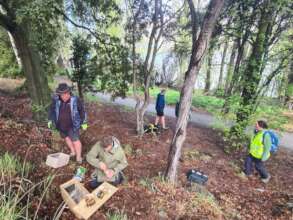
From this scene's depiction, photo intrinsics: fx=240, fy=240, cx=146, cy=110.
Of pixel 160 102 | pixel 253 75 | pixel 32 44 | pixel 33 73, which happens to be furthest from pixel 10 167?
pixel 253 75

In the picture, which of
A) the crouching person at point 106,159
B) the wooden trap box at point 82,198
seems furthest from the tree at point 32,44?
the wooden trap box at point 82,198

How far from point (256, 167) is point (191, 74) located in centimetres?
357

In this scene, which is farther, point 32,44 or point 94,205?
point 32,44

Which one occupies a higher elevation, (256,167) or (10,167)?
(10,167)

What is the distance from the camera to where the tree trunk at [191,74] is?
4.23 metres

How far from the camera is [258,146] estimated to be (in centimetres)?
614

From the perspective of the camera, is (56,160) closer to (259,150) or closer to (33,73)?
(33,73)

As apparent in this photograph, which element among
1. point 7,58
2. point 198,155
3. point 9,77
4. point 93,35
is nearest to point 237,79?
point 198,155

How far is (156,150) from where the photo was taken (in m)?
7.25

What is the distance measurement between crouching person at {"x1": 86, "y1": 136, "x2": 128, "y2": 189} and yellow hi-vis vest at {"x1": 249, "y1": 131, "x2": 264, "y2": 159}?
371 cm

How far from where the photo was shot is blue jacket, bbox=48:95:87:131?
5030 mm

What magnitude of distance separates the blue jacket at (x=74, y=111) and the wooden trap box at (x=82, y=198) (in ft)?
5.28

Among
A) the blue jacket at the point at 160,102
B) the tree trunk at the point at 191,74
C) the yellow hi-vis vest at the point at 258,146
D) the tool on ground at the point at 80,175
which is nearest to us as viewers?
the tree trunk at the point at 191,74

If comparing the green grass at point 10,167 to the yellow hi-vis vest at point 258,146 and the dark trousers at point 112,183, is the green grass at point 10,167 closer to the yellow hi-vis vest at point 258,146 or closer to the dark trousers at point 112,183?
the dark trousers at point 112,183
